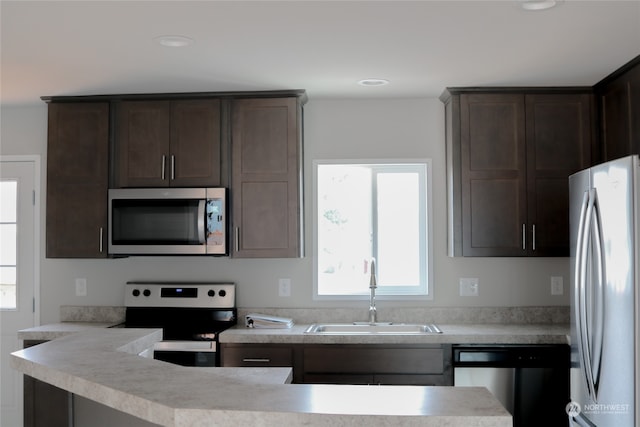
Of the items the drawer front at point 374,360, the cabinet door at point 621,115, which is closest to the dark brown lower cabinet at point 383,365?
the drawer front at point 374,360

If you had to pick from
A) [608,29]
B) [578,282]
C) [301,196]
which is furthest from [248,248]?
[608,29]

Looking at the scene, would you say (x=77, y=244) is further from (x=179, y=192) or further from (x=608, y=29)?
(x=608, y=29)

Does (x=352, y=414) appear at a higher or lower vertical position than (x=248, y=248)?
lower

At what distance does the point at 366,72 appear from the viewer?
3.47 m

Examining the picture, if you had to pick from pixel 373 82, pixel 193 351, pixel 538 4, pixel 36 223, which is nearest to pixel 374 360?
pixel 193 351

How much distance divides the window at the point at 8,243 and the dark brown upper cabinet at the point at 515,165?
308 centimetres

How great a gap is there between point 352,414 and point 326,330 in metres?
2.63

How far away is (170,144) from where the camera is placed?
394cm

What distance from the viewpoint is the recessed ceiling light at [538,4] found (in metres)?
2.37

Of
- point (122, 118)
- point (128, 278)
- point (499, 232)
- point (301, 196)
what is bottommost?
point (128, 278)

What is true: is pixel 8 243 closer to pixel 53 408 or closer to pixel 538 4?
pixel 53 408

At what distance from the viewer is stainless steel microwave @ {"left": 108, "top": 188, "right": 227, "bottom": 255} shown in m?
3.84

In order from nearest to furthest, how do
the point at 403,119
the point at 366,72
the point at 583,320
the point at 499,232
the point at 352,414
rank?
the point at 352,414 → the point at 583,320 → the point at 366,72 → the point at 499,232 → the point at 403,119

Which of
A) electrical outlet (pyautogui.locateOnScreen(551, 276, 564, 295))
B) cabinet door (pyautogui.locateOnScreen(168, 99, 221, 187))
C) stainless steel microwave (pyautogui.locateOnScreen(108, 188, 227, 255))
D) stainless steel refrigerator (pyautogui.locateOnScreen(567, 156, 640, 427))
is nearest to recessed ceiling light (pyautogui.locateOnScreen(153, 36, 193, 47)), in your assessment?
cabinet door (pyautogui.locateOnScreen(168, 99, 221, 187))
